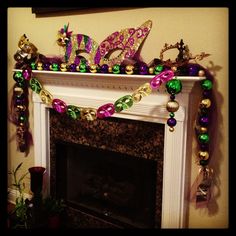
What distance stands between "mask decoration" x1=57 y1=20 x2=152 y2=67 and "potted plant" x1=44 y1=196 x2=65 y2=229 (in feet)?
3.47

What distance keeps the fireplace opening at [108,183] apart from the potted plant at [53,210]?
0.11 m

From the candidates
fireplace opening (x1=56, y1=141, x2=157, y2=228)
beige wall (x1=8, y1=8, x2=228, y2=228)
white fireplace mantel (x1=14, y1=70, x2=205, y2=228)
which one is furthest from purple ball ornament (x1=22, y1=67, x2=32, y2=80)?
fireplace opening (x1=56, y1=141, x2=157, y2=228)

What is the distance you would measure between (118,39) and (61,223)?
1445 mm

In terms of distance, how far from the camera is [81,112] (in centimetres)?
192

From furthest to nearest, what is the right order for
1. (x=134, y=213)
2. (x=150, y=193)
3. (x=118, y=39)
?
1. (x=134, y=213)
2. (x=150, y=193)
3. (x=118, y=39)

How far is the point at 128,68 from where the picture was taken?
1735 mm

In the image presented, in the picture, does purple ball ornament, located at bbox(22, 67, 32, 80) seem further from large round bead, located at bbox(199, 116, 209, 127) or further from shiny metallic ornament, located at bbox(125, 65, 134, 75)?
large round bead, located at bbox(199, 116, 209, 127)

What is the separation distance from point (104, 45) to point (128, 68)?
0.29 meters

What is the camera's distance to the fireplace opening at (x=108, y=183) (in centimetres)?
206

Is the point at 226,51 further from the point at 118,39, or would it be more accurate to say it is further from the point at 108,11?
the point at 108,11

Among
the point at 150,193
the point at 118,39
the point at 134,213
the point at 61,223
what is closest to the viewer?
the point at 118,39

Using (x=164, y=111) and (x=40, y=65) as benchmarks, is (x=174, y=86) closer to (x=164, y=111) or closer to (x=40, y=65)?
(x=164, y=111)

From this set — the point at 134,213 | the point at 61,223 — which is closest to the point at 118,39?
the point at 134,213

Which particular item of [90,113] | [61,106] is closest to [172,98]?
[90,113]
